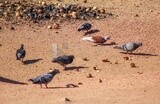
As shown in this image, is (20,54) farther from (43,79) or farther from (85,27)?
(85,27)

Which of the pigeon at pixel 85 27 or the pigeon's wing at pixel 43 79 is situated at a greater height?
the pigeon at pixel 85 27

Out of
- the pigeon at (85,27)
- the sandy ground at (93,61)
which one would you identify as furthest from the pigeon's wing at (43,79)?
the pigeon at (85,27)

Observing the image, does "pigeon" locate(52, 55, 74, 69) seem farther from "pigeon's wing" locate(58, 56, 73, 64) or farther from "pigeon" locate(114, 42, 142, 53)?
→ "pigeon" locate(114, 42, 142, 53)

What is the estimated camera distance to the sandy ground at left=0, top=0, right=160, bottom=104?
14.2 m

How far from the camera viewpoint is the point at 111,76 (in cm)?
1619

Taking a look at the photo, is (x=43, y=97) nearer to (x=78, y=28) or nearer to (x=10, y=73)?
(x=10, y=73)

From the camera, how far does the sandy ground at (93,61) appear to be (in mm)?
14214

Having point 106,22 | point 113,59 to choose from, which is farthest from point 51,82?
point 106,22

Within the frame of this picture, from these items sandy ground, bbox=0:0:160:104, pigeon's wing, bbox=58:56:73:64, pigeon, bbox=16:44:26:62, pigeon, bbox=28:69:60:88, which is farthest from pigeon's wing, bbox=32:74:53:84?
pigeon, bbox=16:44:26:62

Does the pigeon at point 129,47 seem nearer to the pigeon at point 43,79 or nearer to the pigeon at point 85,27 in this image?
the pigeon at point 85,27

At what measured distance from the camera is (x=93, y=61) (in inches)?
688

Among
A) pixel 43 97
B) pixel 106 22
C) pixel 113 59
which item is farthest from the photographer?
pixel 106 22

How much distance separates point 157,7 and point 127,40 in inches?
141

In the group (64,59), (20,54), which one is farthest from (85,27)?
(20,54)
